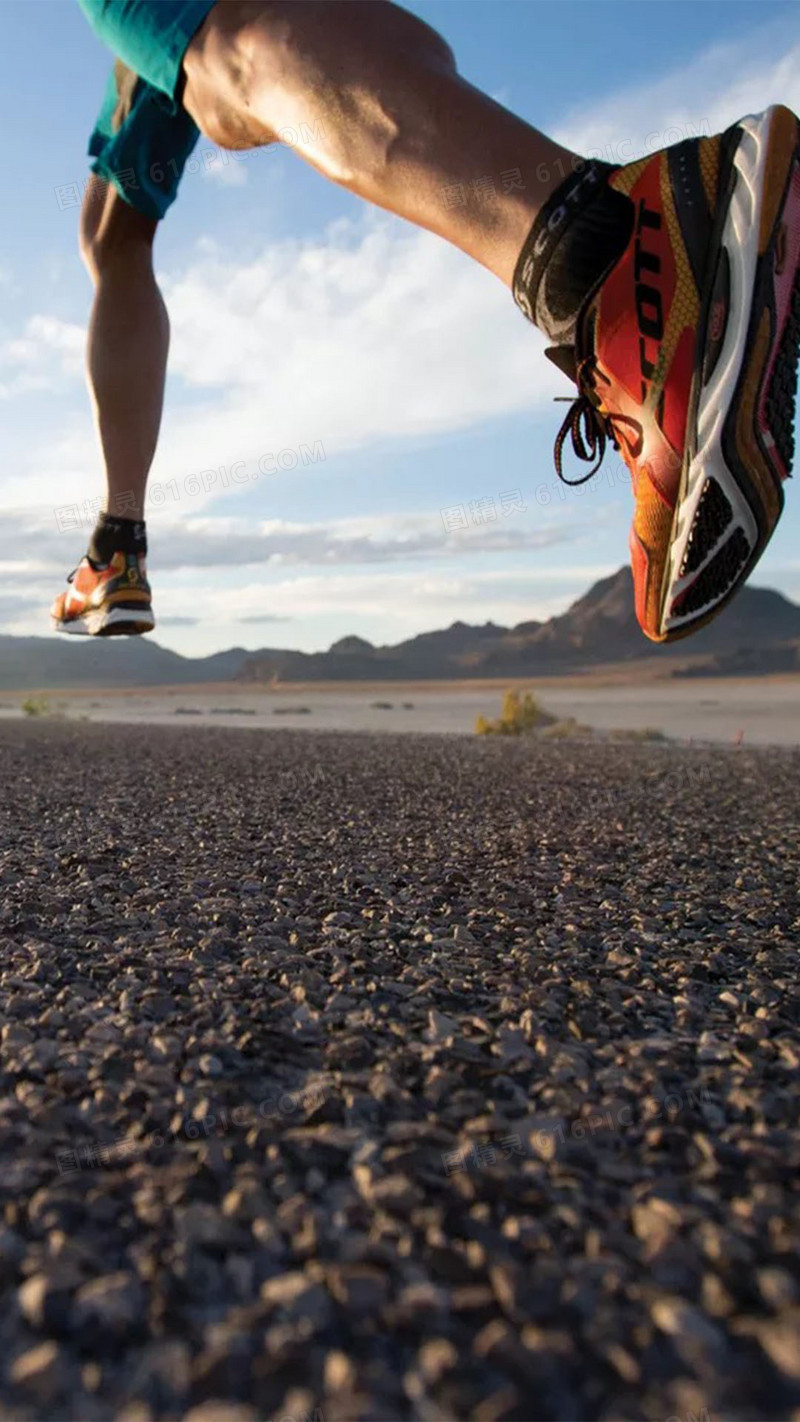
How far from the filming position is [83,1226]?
583 millimetres

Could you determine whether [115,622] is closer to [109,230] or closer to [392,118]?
[109,230]

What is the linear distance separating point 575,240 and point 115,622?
4.58 ft

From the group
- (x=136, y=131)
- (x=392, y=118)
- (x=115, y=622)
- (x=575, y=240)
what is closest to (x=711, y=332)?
(x=575, y=240)

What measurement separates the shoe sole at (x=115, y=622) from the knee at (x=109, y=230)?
0.78m

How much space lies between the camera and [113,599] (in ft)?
7.69

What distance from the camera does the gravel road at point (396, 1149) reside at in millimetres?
482

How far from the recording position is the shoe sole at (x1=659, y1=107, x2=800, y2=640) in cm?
132

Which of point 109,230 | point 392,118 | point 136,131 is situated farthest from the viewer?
point 109,230

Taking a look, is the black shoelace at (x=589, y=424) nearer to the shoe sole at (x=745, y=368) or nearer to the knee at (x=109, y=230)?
the shoe sole at (x=745, y=368)

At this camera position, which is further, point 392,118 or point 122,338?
point 122,338

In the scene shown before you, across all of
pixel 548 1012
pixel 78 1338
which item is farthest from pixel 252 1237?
pixel 548 1012

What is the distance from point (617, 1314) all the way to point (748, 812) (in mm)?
1900

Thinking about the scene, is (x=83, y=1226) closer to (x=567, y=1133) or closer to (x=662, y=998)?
(x=567, y=1133)

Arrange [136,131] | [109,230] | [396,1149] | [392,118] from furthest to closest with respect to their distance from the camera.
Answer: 1. [109,230]
2. [136,131]
3. [392,118]
4. [396,1149]
